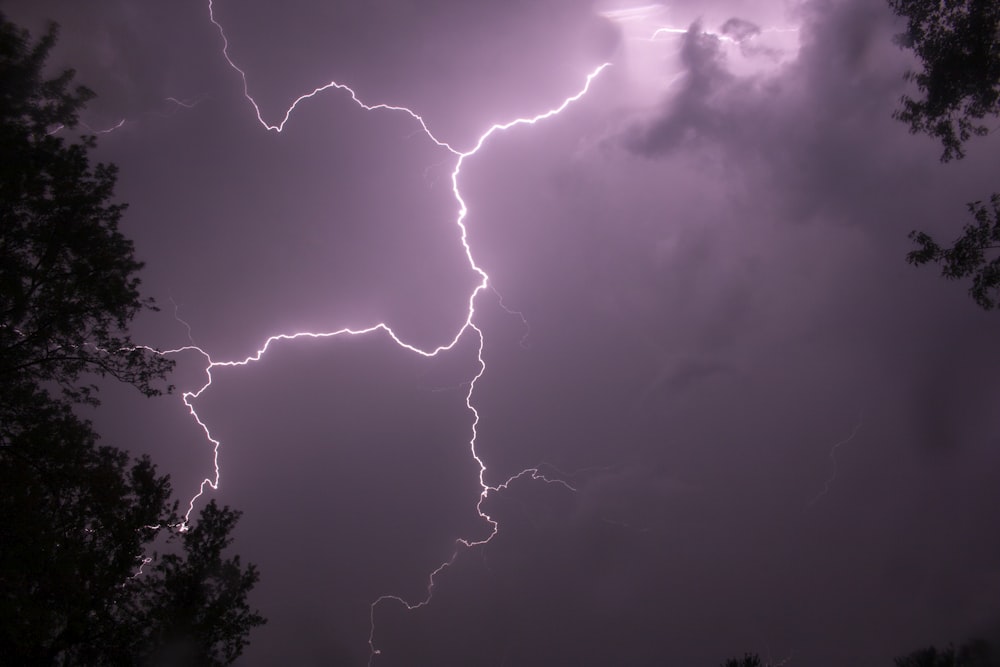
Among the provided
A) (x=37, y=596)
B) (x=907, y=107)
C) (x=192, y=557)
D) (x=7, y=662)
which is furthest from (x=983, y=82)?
(x=192, y=557)

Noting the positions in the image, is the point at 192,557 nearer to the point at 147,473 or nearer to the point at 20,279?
the point at 147,473

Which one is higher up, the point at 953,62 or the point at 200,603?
the point at 953,62

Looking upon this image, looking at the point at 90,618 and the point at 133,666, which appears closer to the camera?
the point at 90,618

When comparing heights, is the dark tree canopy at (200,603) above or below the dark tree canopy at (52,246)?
below

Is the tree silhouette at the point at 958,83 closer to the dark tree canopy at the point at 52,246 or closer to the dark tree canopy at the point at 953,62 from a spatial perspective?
the dark tree canopy at the point at 953,62

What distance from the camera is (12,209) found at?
666cm

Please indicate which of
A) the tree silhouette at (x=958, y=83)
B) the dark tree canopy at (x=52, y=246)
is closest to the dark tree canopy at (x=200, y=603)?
the dark tree canopy at (x=52, y=246)

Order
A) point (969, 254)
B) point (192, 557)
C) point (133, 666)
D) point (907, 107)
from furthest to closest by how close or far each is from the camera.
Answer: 1. point (192, 557)
2. point (133, 666)
3. point (907, 107)
4. point (969, 254)

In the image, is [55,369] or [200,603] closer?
[55,369]

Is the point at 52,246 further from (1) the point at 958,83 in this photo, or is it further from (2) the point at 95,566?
(1) the point at 958,83

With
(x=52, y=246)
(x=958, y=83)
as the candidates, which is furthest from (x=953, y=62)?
(x=52, y=246)

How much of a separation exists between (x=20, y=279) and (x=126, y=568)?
5490 millimetres

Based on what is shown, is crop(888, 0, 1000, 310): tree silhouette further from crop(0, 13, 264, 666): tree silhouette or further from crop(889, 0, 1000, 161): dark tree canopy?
crop(0, 13, 264, 666): tree silhouette

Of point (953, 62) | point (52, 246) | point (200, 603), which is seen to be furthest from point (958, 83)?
point (200, 603)
